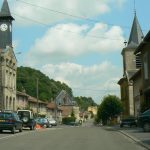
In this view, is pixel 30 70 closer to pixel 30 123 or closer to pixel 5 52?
pixel 5 52

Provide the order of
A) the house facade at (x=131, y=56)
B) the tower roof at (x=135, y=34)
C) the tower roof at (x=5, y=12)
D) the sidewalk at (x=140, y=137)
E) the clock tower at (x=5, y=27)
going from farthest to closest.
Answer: the tower roof at (x=135, y=34) → the house facade at (x=131, y=56) → the clock tower at (x=5, y=27) → the tower roof at (x=5, y=12) → the sidewalk at (x=140, y=137)

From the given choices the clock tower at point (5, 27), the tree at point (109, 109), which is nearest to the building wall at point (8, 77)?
the clock tower at point (5, 27)

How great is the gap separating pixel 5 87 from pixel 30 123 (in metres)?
31.0

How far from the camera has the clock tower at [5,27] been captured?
8025 centimetres

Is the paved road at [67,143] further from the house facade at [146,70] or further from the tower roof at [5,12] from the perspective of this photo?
the tower roof at [5,12]

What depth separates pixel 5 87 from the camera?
250ft

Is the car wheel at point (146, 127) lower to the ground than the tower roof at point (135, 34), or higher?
lower

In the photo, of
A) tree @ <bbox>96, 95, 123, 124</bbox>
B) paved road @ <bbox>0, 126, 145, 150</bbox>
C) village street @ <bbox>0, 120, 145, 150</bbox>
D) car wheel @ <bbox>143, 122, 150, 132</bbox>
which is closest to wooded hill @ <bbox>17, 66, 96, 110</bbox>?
tree @ <bbox>96, 95, 123, 124</bbox>

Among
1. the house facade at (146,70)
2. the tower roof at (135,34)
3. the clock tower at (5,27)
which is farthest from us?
the tower roof at (135,34)

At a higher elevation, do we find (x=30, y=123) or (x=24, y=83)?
Result: (x=24, y=83)

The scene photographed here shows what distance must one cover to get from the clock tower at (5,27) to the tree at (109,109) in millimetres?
20678

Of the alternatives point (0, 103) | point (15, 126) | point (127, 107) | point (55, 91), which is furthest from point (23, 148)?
point (55, 91)

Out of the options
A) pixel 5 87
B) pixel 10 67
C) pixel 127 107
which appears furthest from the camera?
pixel 127 107

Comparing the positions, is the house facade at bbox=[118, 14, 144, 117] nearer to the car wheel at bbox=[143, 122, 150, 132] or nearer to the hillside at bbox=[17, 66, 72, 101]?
the hillside at bbox=[17, 66, 72, 101]
